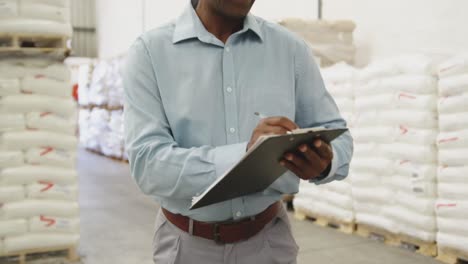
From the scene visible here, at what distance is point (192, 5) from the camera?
5.94ft

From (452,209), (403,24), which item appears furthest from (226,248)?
(403,24)

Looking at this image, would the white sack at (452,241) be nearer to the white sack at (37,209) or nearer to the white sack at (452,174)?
the white sack at (452,174)

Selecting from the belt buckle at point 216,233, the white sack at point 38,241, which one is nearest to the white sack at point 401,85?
the white sack at point 38,241

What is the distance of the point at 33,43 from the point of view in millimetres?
4699

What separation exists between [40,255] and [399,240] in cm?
318

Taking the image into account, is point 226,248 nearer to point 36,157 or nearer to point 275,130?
point 275,130

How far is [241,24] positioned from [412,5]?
431 cm

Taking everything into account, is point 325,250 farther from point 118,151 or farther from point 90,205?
point 118,151

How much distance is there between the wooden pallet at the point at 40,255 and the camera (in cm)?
455

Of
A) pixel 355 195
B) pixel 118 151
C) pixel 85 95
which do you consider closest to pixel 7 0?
pixel 355 195

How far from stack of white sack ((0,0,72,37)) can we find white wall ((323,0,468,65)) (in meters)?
3.36

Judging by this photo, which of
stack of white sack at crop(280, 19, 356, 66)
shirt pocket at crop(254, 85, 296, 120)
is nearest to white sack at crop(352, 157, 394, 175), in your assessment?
stack of white sack at crop(280, 19, 356, 66)

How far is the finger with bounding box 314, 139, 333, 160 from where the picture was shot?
1.38 m

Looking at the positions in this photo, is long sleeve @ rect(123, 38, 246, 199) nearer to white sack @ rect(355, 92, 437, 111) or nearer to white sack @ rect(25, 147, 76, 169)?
white sack @ rect(25, 147, 76, 169)
